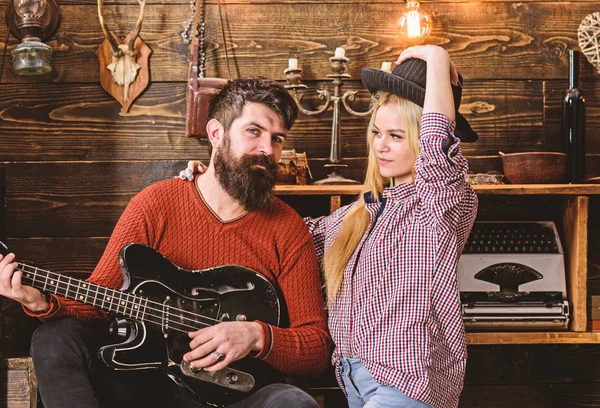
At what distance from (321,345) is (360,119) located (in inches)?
45.2

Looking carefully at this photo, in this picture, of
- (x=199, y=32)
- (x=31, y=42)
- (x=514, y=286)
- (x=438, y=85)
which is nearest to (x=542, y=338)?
(x=514, y=286)

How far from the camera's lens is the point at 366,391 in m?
2.04

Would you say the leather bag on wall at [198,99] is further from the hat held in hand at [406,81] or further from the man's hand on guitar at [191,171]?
the hat held in hand at [406,81]

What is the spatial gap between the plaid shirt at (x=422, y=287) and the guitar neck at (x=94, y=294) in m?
0.61

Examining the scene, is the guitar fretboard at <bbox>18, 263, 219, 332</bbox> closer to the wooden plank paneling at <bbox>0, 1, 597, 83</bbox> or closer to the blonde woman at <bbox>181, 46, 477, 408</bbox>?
the blonde woman at <bbox>181, 46, 477, 408</bbox>

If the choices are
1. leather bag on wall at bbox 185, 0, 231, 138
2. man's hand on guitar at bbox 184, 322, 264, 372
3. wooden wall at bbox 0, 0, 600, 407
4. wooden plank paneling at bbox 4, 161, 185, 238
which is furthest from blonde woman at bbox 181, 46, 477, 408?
wooden plank paneling at bbox 4, 161, 185, 238

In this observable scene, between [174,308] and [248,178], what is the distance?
18.9 inches

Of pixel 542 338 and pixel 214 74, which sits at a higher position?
pixel 214 74

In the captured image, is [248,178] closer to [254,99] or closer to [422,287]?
→ [254,99]

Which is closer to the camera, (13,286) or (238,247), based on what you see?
(13,286)

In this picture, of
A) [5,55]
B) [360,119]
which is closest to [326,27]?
[360,119]

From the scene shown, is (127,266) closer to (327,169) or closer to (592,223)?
(327,169)

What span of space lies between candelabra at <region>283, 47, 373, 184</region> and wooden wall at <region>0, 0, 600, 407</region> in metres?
0.14

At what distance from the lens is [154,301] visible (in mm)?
1986
